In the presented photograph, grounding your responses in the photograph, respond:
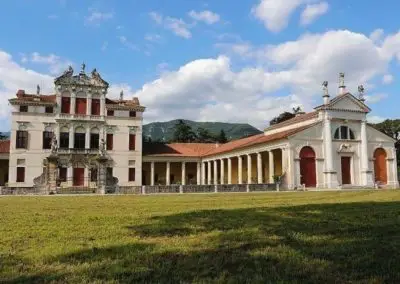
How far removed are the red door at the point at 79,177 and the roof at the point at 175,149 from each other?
344 inches

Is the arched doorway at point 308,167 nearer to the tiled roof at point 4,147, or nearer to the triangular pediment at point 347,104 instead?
the triangular pediment at point 347,104

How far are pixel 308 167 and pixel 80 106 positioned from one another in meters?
28.2

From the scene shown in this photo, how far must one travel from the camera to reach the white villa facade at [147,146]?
144 feet

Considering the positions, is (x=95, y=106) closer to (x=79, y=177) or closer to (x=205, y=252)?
(x=79, y=177)

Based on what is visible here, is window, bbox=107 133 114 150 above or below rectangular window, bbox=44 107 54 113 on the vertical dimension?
below

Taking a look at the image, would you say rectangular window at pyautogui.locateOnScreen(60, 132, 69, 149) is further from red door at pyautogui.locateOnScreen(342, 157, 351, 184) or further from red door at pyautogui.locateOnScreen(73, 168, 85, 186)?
red door at pyautogui.locateOnScreen(342, 157, 351, 184)

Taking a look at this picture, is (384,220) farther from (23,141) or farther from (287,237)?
(23,141)

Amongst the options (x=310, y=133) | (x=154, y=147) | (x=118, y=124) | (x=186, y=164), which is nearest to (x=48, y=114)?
(x=118, y=124)

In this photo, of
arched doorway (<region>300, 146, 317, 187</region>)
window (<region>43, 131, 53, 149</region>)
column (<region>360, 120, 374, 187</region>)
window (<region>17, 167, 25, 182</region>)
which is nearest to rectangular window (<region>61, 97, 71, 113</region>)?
window (<region>43, 131, 53, 149</region>)

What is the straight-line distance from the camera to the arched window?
4527 cm

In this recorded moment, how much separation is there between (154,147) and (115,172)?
25.1 feet

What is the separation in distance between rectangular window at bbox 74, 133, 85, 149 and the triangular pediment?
28.4 meters

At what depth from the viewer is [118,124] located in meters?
51.9

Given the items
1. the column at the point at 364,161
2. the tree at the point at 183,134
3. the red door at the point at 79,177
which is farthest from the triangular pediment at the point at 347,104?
the tree at the point at 183,134
